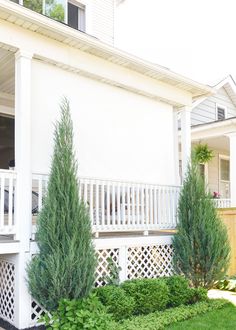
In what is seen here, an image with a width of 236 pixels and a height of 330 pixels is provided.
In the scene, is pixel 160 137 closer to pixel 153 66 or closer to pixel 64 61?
pixel 153 66

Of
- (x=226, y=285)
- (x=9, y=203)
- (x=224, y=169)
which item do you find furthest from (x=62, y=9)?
(x=224, y=169)

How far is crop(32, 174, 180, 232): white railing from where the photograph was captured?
19.6 ft

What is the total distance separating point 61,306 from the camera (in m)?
4.71

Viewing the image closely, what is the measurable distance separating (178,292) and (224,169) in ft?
31.6

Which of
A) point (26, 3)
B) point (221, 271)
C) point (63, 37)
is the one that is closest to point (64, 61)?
point (63, 37)

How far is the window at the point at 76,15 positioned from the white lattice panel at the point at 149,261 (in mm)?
5558

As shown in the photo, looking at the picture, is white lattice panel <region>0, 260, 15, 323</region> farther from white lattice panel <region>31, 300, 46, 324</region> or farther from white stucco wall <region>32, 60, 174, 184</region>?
white stucco wall <region>32, 60, 174, 184</region>

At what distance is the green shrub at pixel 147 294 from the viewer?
18.8 feet

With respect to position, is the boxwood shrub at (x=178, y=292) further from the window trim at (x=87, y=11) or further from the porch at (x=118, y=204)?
the window trim at (x=87, y=11)

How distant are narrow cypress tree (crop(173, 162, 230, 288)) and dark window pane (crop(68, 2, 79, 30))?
467cm

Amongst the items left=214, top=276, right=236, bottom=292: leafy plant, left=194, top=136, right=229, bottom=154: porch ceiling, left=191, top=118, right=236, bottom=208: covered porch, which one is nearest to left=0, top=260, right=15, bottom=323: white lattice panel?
left=214, top=276, right=236, bottom=292: leafy plant

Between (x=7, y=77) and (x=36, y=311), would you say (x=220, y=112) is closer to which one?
(x=7, y=77)

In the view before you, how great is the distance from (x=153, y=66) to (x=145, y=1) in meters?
11.2

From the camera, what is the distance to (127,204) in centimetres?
657
